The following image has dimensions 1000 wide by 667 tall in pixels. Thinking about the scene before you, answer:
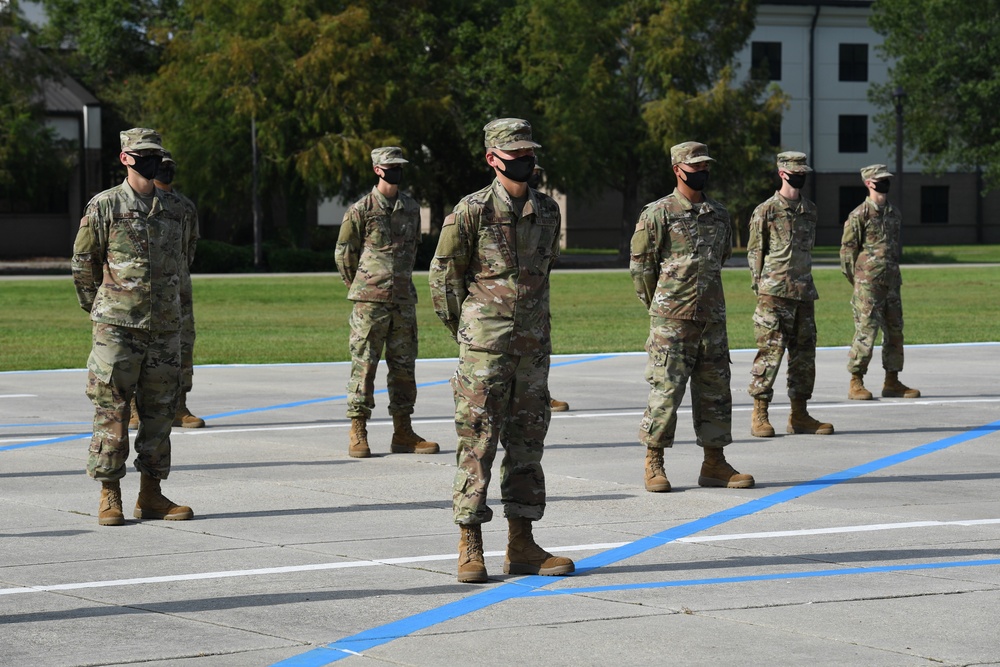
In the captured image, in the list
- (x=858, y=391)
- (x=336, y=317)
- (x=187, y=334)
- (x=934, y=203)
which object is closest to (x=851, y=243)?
→ (x=858, y=391)

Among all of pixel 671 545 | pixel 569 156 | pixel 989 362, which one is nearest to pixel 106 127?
pixel 569 156

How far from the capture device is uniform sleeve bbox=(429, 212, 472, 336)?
7305 mm

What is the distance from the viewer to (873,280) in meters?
14.7

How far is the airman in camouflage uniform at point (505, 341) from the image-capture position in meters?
7.24

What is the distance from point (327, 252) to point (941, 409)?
3768cm

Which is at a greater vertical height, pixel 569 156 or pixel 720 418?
pixel 569 156

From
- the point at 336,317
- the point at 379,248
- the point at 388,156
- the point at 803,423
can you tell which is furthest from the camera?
the point at 336,317

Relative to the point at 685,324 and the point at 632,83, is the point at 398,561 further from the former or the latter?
the point at 632,83

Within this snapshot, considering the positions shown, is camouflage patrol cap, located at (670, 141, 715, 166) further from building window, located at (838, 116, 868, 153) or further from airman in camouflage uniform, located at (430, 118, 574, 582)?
building window, located at (838, 116, 868, 153)

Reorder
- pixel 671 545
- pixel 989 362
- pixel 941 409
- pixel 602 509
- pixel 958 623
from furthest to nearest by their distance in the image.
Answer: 1. pixel 989 362
2. pixel 941 409
3. pixel 602 509
4. pixel 671 545
5. pixel 958 623

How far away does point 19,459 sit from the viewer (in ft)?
36.5

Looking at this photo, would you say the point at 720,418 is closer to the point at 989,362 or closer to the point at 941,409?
the point at 941,409

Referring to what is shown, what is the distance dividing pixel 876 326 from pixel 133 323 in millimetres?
8353

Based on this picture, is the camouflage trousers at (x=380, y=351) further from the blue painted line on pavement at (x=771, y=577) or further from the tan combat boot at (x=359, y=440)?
the blue painted line on pavement at (x=771, y=577)
